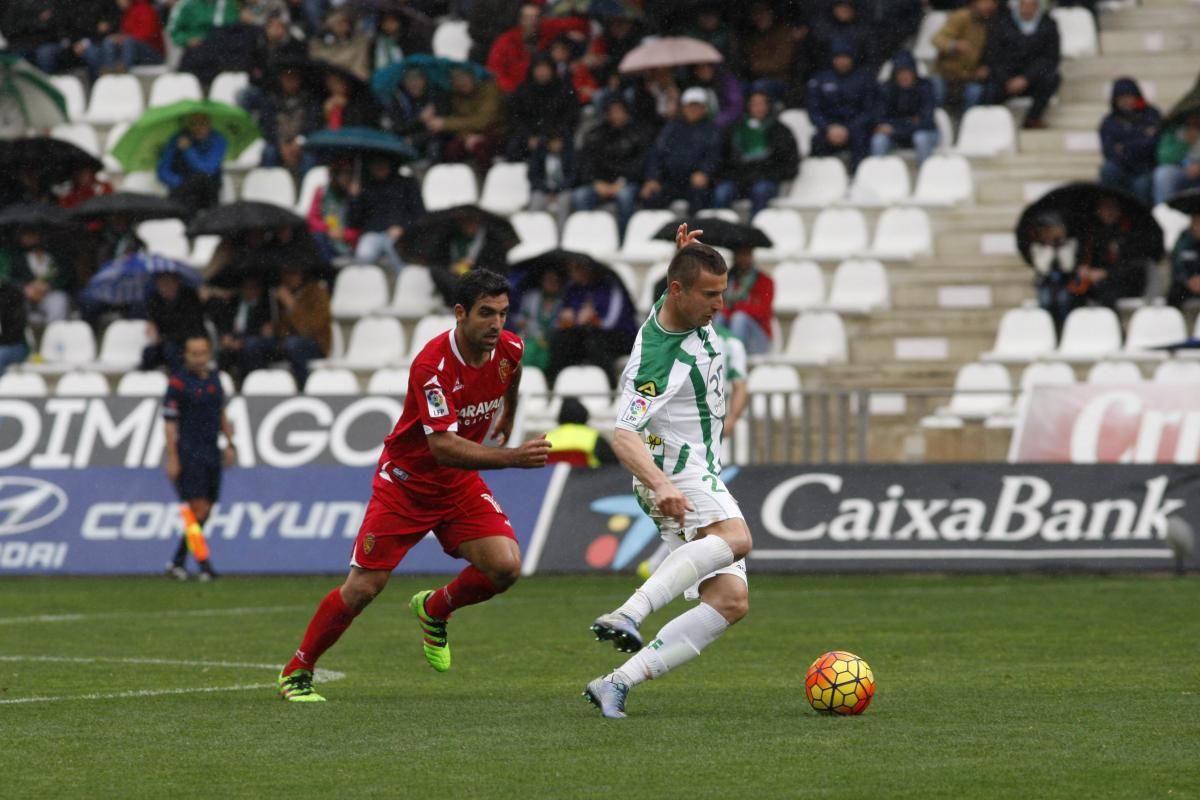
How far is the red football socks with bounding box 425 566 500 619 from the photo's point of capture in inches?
436

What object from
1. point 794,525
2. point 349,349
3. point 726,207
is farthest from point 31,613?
point 726,207

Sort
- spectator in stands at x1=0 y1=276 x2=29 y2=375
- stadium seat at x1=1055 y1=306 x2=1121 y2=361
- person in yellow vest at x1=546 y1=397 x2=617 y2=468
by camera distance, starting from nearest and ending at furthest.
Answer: person in yellow vest at x1=546 y1=397 x2=617 y2=468
stadium seat at x1=1055 y1=306 x2=1121 y2=361
spectator in stands at x1=0 y1=276 x2=29 y2=375

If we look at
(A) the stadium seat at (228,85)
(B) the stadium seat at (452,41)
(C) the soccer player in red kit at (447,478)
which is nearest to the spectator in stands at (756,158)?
(B) the stadium seat at (452,41)

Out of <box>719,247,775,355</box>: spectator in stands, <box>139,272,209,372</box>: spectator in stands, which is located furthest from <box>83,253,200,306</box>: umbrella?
<box>719,247,775,355</box>: spectator in stands

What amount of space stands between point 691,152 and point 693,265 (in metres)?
15.8

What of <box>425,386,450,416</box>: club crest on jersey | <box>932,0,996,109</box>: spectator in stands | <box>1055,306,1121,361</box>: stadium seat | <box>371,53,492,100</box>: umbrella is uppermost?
<box>425,386,450,416</box>: club crest on jersey

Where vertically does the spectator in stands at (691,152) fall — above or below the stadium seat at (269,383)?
above

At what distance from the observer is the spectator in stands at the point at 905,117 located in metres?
25.1

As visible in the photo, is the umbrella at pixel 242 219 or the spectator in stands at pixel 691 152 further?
the spectator in stands at pixel 691 152

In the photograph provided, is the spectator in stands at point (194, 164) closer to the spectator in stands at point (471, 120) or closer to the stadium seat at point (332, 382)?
the spectator in stands at point (471, 120)

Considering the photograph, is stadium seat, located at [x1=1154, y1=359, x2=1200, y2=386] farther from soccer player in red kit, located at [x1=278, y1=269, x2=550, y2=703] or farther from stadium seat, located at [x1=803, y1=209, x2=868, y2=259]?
soccer player in red kit, located at [x1=278, y1=269, x2=550, y2=703]

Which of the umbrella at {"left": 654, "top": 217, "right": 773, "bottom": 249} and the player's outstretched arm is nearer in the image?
the player's outstretched arm

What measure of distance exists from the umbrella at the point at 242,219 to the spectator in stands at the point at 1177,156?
953 centimetres

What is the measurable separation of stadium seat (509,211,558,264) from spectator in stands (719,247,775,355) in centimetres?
349
